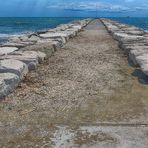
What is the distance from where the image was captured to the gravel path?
306 cm

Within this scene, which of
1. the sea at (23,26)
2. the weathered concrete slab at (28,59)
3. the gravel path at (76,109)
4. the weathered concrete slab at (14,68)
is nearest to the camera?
the gravel path at (76,109)

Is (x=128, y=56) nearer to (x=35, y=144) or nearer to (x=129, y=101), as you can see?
(x=129, y=101)

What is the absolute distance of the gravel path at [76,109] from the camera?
10.0ft

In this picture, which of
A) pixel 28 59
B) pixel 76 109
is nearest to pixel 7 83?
pixel 76 109

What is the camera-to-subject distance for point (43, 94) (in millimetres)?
4316

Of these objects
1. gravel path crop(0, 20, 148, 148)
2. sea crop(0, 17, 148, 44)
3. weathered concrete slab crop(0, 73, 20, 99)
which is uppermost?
weathered concrete slab crop(0, 73, 20, 99)

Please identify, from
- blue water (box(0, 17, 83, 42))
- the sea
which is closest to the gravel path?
the sea

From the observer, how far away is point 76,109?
377 cm

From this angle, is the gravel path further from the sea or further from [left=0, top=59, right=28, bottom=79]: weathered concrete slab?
the sea

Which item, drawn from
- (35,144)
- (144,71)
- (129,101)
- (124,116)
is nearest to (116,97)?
(129,101)

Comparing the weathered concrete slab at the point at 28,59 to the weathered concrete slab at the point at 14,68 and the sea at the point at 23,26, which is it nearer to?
the weathered concrete slab at the point at 14,68

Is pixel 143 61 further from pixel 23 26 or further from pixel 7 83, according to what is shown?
pixel 23 26

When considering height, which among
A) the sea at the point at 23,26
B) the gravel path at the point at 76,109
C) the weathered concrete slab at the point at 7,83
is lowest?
the sea at the point at 23,26

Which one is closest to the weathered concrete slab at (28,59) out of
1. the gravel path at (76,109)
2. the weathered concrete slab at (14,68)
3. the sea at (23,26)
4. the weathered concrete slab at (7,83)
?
the gravel path at (76,109)
